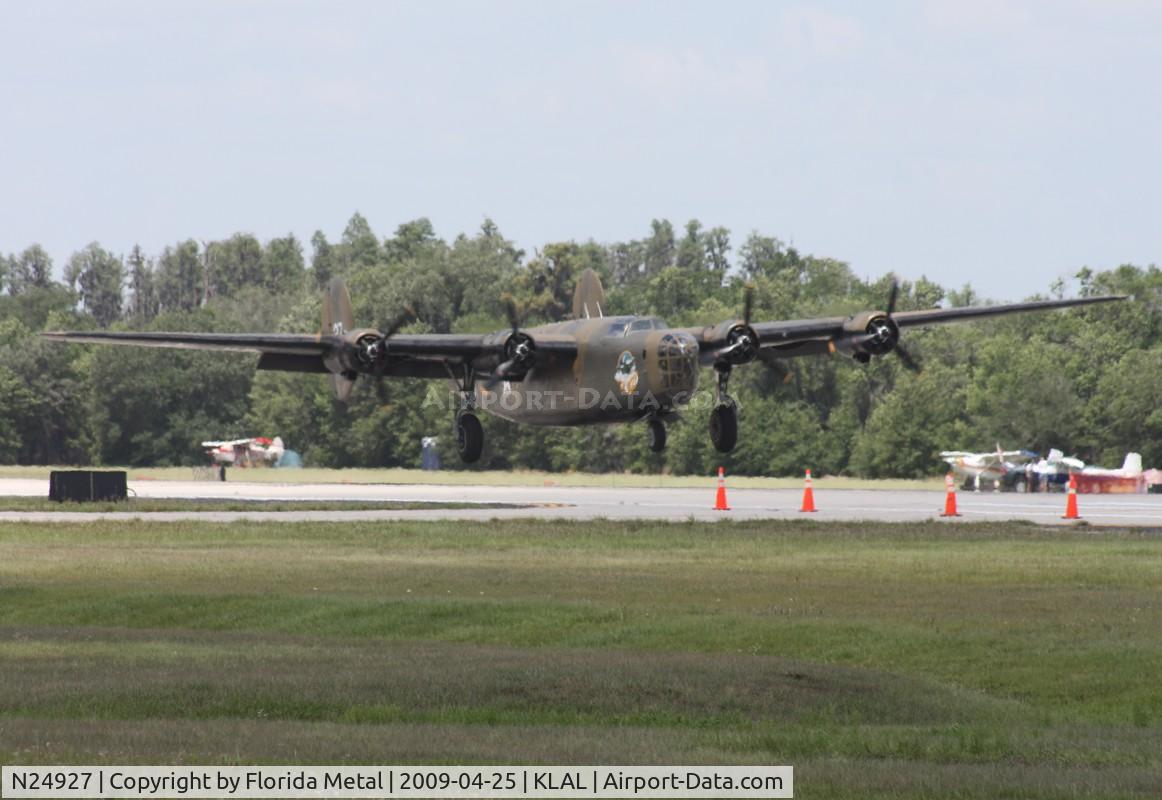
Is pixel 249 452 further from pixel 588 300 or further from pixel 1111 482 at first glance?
pixel 588 300

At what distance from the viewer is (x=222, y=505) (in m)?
64.0

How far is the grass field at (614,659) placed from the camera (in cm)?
1648

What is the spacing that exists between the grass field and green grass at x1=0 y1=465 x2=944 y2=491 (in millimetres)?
48942

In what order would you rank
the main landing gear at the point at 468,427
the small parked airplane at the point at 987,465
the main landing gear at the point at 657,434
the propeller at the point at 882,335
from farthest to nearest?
the small parked airplane at the point at 987,465
the main landing gear at the point at 468,427
the main landing gear at the point at 657,434
the propeller at the point at 882,335

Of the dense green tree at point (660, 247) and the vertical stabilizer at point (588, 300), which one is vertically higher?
the dense green tree at point (660, 247)

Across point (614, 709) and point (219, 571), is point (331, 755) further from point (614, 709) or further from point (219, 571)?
point (219, 571)

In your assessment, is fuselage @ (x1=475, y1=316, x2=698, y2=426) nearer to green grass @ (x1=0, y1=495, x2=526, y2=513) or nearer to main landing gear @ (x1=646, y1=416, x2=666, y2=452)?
main landing gear @ (x1=646, y1=416, x2=666, y2=452)

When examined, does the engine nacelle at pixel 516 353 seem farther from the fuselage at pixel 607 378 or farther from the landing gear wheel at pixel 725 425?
the landing gear wheel at pixel 725 425

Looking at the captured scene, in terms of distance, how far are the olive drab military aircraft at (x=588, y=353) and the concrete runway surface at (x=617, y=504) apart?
5.62 metres

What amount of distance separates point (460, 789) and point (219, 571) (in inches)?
1001

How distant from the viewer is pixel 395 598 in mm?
32531

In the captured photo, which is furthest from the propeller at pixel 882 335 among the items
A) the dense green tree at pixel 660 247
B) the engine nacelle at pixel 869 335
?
the dense green tree at pixel 660 247

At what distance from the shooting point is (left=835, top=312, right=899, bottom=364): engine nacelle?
46344 millimetres
